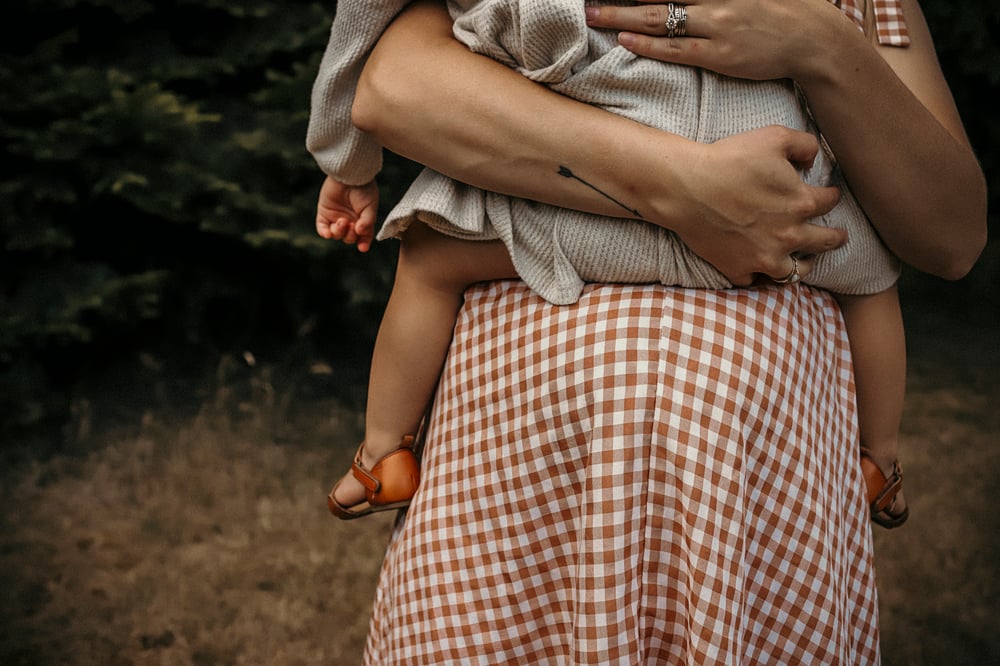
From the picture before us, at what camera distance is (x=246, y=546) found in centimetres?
249

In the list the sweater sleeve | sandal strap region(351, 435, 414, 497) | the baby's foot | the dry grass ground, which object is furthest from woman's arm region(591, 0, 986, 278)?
the dry grass ground

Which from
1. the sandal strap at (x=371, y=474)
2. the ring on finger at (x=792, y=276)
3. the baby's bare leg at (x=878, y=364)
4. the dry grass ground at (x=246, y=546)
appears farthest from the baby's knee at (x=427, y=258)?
the dry grass ground at (x=246, y=546)

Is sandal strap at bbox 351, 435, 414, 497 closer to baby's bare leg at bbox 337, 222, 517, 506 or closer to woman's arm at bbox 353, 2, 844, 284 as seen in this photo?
baby's bare leg at bbox 337, 222, 517, 506

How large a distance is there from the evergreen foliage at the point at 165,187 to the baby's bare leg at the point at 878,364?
2111mm

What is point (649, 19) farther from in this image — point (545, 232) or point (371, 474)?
point (371, 474)

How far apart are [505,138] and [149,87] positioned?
7.63 feet

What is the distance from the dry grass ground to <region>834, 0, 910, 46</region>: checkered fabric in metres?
1.57

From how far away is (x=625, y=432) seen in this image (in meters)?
0.95

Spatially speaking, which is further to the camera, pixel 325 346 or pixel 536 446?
pixel 325 346

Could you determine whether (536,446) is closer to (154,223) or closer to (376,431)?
(376,431)

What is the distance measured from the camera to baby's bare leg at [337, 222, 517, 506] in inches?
43.2

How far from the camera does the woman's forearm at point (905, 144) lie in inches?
37.5

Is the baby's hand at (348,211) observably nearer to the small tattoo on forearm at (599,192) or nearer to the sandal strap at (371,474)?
the sandal strap at (371,474)

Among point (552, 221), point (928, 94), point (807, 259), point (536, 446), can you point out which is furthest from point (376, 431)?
point (928, 94)
